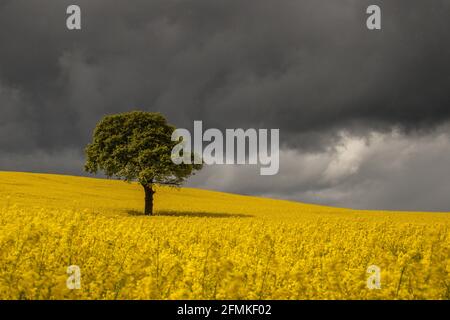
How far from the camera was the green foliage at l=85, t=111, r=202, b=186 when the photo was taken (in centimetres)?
4178

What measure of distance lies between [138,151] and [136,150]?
0.89ft

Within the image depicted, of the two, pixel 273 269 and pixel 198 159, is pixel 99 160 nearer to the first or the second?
pixel 198 159

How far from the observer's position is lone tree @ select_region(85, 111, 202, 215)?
41.8m

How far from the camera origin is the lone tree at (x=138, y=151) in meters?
41.8

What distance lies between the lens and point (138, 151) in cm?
4253

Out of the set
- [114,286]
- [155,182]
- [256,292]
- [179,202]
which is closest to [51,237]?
[114,286]

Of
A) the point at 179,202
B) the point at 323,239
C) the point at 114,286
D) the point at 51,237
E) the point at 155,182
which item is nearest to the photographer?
the point at 114,286

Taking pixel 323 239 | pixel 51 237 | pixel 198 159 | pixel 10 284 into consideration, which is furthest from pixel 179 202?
pixel 10 284

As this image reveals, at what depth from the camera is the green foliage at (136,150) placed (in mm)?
41781

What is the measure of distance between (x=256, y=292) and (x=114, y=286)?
235 cm

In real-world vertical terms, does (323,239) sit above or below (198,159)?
below

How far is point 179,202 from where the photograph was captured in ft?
195
